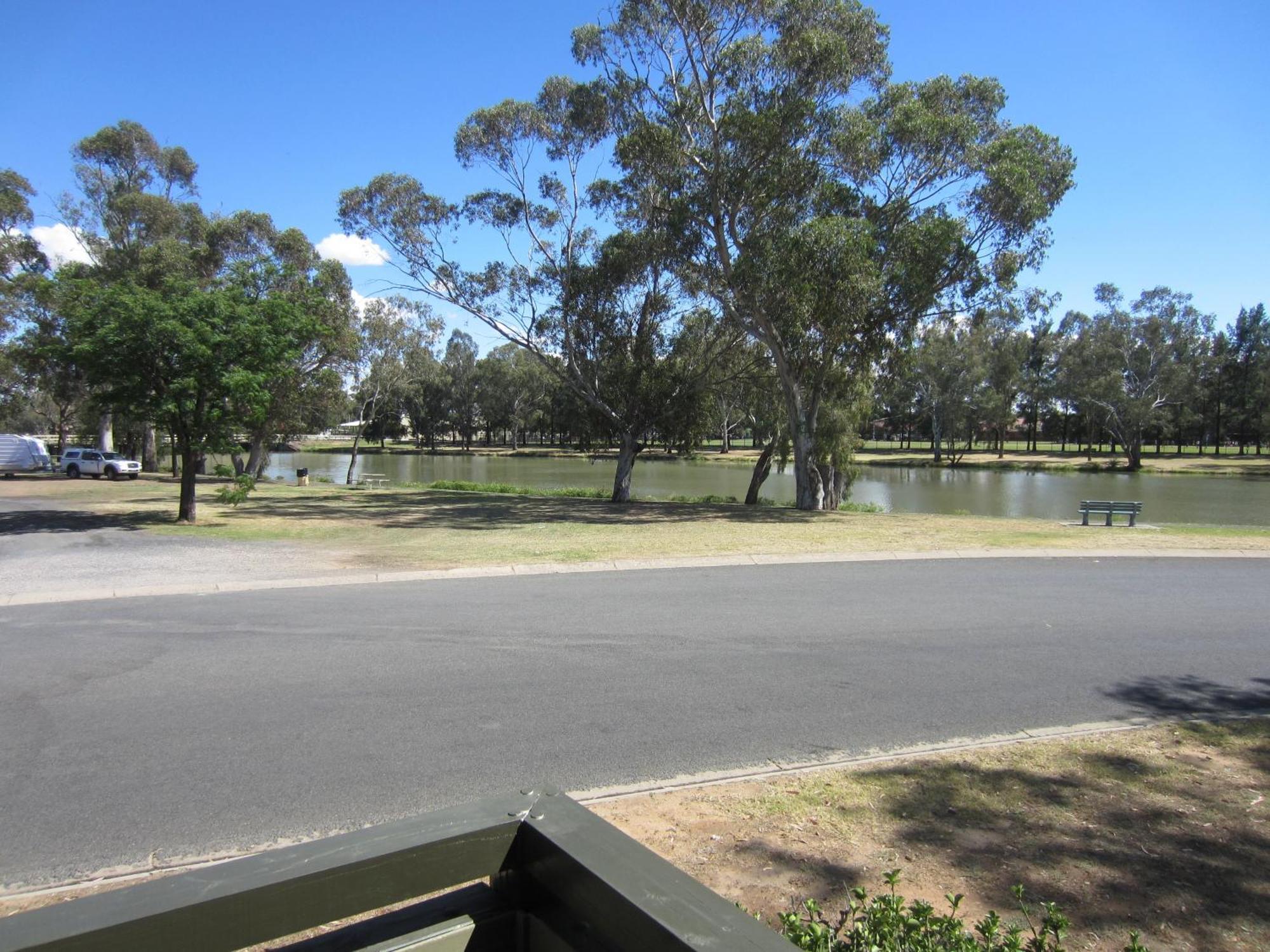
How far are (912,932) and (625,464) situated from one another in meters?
24.7

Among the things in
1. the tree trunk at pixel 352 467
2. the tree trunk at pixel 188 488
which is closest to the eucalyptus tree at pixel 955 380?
the tree trunk at pixel 352 467

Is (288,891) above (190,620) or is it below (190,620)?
above

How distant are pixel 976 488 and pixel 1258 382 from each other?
159 feet

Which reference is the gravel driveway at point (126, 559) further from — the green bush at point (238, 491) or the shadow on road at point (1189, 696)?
the shadow on road at point (1189, 696)

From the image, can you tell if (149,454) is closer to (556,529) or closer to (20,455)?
(20,455)

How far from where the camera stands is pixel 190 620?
9.01 meters

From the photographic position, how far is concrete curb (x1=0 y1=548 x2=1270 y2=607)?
10.5m

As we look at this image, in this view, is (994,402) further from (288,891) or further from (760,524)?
(288,891)

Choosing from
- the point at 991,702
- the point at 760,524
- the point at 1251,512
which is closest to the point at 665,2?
the point at 760,524

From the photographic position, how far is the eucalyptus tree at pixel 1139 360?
66.7 m

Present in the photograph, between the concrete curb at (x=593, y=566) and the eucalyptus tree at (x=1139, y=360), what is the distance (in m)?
59.6

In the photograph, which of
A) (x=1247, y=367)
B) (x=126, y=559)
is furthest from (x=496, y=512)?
(x=1247, y=367)

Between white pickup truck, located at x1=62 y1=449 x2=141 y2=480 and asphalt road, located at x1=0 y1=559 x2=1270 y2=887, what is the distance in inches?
1182

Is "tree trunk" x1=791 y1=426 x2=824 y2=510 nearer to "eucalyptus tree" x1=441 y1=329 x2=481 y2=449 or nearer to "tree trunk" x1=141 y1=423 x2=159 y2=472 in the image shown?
"tree trunk" x1=141 y1=423 x2=159 y2=472
